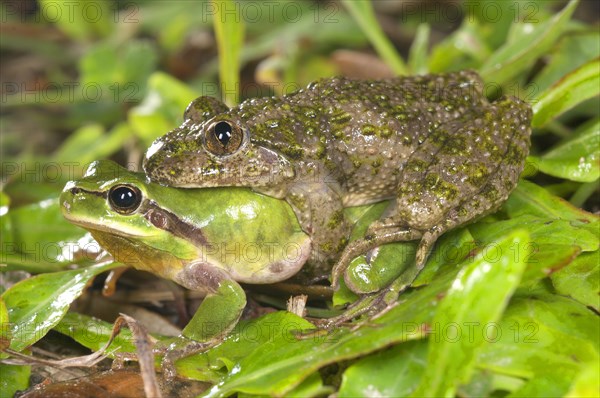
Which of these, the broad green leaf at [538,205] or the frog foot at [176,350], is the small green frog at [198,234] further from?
the broad green leaf at [538,205]

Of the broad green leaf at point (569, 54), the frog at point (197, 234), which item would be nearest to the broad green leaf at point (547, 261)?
the frog at point (197, 234)

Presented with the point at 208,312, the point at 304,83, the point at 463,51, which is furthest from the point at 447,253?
the point at 304,83

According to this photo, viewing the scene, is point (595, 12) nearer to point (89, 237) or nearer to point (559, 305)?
point (559, 305)

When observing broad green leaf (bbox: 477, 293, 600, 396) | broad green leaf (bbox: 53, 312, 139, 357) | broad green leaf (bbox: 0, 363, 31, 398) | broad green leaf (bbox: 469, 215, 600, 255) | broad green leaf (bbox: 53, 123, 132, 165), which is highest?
broad green leaf (bbox: 53, 123, 132, 165)

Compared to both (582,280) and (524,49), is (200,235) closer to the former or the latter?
(582,280)

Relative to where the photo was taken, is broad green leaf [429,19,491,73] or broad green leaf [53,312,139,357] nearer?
broad green leaf [53,312,139,357]

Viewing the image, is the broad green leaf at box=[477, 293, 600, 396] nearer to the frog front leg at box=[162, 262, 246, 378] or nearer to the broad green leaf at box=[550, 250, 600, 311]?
the broad green leaf at box=[550, 250, 600, 311]

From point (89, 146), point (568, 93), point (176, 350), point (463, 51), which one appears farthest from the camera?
point (89, 146)

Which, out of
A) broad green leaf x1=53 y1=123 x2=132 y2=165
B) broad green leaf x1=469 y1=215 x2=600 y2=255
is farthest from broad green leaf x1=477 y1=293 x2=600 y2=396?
broad green leaf x1=53 y1=123 x2=132 y2=165
